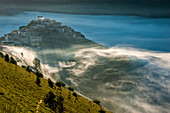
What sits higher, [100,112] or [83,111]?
[83,111]

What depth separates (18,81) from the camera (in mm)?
95438

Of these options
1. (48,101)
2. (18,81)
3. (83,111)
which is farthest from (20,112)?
(83,111)

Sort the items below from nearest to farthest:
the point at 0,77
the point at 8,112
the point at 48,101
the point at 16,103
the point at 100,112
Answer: the point at 8,112, the point at 16,103, the point at 0,77, the point at 48,101, the point at 100,112

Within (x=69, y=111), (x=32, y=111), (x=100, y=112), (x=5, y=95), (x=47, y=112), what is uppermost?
(x=5, y=95)

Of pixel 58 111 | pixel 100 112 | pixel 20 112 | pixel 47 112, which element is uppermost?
pixel 20 112

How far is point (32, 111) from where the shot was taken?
64.7m

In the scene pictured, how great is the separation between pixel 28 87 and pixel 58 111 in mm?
28899

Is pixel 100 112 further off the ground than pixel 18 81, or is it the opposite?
pixel 18 81

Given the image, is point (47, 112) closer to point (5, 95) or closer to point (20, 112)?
point (20, 112)

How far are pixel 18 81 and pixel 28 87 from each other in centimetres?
891

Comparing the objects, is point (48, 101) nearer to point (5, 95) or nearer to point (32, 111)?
point (32, 111)

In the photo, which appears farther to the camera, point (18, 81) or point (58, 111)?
point (18, 81)

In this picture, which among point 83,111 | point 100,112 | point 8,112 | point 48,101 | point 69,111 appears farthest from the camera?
point 100,112

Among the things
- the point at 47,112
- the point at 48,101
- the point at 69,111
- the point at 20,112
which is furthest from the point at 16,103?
the point at 69,111
